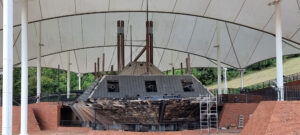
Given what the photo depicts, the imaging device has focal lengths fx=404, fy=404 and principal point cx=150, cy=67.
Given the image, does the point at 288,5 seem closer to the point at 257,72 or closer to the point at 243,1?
the point at 243,1

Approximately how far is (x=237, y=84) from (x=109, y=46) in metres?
35.4

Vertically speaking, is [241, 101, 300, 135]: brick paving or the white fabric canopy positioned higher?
the white fabric canopy

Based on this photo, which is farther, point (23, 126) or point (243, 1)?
point (243, 1)

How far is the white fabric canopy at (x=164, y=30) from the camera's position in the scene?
96.4 ft

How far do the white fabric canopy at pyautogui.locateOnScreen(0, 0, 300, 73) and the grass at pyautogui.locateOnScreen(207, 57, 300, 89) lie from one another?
23333mm

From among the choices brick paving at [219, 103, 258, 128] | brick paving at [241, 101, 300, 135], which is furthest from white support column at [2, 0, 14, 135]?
brick paving at [219, 103, 258, 128]

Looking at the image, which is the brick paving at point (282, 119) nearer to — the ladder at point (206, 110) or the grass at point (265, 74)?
the ladder at point (206, 110)

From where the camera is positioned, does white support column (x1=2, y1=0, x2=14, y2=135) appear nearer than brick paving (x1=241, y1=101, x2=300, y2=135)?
Yes

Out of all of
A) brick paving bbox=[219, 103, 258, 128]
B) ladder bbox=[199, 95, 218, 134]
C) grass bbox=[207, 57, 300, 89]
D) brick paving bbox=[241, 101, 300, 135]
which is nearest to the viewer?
brick paving bbox=[241, 101, 300, 135]

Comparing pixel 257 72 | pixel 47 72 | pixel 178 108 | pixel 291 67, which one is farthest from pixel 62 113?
pixel 257 72

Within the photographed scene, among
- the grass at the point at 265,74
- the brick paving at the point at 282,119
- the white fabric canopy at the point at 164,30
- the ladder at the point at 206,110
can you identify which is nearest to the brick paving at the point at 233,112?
the ladder at the point at 206,110

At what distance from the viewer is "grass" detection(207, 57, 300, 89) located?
67.8 metres

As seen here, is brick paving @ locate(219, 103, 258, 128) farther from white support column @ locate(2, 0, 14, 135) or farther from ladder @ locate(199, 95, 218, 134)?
white support column @ locate(2, 0, 14, 135)

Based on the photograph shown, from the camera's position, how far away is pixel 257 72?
262 feet
